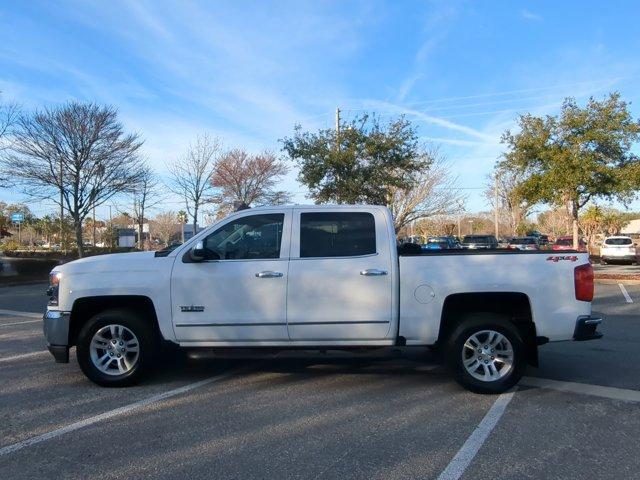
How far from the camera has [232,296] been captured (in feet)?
18.7

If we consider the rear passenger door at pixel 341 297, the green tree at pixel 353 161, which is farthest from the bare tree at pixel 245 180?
the rear passenger door at pixel 341 297

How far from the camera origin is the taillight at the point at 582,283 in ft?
18.2

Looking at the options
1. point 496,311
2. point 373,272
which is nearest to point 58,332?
point 373,272

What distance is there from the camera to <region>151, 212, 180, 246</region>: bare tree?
75.5 metres

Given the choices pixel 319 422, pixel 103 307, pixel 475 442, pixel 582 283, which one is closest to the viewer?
pixel 475 442

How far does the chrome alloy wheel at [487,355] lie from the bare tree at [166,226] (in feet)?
235

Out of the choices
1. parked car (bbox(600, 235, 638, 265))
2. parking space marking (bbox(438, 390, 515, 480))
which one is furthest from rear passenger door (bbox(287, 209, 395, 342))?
parked car (bbox(600, 235, 638, 265))

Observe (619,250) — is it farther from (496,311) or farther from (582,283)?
(496,311)

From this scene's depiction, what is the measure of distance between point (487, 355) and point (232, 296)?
8.86 ft

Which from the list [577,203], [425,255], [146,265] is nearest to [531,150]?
[577,203]

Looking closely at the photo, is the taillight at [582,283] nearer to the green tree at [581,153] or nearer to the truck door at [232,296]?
the truck door at [232,296]

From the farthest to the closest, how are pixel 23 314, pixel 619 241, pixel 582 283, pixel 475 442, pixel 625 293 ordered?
1. pixel 619 241
2. pixel 625 293
3. pixel 23 314
4. pixel 582 283
5. pixel 475 442

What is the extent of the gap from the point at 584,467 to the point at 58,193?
88.8 feet

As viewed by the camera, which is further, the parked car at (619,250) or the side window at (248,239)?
the parked car at (619,250)
